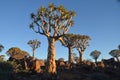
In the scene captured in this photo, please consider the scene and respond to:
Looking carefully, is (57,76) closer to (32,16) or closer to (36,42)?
(32,16)

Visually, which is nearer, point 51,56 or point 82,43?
point 51,56

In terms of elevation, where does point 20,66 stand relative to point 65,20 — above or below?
below

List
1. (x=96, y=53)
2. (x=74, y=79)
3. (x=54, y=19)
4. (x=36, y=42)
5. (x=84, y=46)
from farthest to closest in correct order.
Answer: (x=96, y=53) → (x=36, y=42) → (x=84, y=46) → (x=54, y=19) → (x=74, y=79)

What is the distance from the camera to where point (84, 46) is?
138ft

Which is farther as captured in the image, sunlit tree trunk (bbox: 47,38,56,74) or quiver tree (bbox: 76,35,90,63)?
quiver tree (bbox: 76,35,90,63)

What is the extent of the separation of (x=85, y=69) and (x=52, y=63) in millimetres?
3891

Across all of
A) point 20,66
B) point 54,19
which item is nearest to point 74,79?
point 54,19

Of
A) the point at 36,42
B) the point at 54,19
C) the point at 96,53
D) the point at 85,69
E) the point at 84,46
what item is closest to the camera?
the point at 54,19

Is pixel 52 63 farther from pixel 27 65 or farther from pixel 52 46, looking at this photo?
pixel 27 65

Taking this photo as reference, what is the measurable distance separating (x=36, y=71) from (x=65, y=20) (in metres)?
5.73

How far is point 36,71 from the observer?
29.0 m

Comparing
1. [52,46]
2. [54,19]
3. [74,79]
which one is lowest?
[74,79]

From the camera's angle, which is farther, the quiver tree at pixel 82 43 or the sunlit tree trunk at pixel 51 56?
the quiver tree at pixel 82 43

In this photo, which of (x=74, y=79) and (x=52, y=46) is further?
(x=52, y=46)
